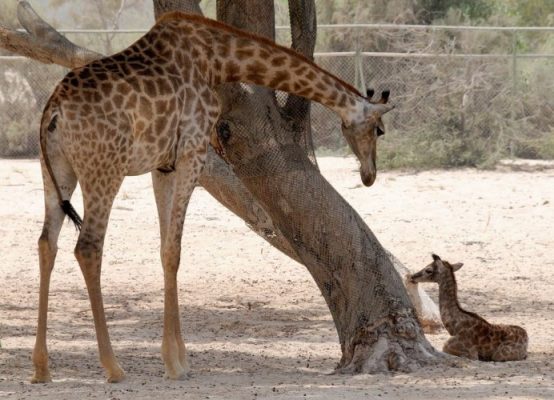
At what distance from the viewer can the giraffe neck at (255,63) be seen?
8094mm

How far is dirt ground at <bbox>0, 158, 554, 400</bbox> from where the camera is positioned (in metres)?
7.43

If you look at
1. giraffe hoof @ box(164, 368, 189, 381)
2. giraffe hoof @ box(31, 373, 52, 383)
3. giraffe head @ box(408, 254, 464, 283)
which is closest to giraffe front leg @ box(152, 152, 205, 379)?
giraffe hoof @ box(164, 368, 189, 381)

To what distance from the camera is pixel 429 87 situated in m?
21.5

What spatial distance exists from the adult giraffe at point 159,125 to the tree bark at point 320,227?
31cm

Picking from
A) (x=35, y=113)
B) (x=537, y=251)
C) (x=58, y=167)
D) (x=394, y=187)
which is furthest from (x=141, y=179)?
(x=58, y=167)

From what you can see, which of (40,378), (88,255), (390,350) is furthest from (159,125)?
(390,350)

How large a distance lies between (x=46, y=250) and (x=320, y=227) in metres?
1.82

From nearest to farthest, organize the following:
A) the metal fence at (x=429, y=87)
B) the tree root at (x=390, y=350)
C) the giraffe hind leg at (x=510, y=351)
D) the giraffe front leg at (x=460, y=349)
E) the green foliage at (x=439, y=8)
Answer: the tree root at (x=390, y=350) → the giraffe hind leg at (x=510, y=351) → the giraffe front leg at (x=460, y=349) → the metal fence at (x=429, y=87) → the green foliage at (x=439, y=8)

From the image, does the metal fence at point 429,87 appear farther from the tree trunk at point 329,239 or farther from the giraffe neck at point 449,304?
the tree trunk at point 329,239

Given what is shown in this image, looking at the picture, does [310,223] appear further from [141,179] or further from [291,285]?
[141,179]

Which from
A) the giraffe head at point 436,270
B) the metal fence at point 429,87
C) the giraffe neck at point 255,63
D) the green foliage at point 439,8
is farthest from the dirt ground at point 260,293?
the green foliage at point 439,8

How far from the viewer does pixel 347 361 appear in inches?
319

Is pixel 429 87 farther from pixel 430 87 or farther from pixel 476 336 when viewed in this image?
pixel 476 336

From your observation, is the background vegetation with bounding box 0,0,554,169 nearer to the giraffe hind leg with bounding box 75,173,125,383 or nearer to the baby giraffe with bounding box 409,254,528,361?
the baby giraffe with bounding box 409,254,528,361
